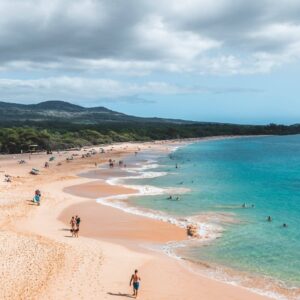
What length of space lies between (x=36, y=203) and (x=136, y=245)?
14642 mm

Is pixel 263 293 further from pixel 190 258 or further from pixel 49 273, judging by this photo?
pixel 49 273

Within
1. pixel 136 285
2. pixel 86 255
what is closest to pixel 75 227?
pixel 86 255

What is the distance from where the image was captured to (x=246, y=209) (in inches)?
1612

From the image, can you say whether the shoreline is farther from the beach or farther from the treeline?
the treeline

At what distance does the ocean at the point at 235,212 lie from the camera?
25.3 m

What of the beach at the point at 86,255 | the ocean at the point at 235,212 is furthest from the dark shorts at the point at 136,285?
the ocean at the point at 235,212

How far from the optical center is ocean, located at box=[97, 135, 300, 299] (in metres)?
25.3

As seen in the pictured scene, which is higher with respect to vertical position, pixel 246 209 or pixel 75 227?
pixel 246 209

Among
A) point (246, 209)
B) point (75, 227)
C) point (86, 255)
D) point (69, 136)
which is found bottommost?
point (86, 255)

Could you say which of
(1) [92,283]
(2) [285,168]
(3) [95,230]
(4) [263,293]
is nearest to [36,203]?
(3) [95,230]

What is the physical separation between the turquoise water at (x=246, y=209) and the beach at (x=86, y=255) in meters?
3.37

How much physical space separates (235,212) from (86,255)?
17.7 meters

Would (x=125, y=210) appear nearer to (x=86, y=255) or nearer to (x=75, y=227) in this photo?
(x=75, y=227)

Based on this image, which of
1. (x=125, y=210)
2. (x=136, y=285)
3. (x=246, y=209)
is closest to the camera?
(x=136, y=285)
